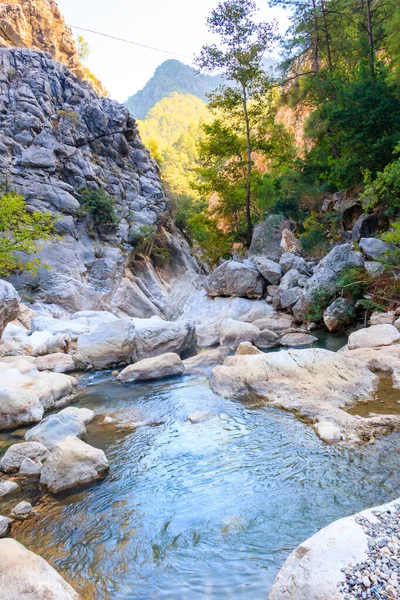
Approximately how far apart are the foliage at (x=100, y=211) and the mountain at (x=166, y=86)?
12455 cm

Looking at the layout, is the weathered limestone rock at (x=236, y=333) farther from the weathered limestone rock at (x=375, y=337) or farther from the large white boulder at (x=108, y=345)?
the weathered limestone rock at (x=375, y=337)

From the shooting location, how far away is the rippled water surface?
10.5ft

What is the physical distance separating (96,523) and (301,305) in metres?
11.7

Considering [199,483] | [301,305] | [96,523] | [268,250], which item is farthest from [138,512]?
[268,250]

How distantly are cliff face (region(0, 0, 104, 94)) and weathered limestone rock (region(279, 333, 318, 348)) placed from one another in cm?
3227

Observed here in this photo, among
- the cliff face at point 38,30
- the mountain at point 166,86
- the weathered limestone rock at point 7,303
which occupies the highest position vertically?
the mountain at point 166,86

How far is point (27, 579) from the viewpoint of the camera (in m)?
2.66

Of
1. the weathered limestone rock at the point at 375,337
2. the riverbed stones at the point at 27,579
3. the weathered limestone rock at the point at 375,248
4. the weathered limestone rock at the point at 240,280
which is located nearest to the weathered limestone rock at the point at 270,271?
the weathered limestone rock at the point at 240,280

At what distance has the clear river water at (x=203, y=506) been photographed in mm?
3201

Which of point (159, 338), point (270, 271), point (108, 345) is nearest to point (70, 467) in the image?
point (108, 345)

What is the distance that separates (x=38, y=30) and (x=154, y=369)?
38118mm

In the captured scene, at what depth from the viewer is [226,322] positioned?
46.1 ft

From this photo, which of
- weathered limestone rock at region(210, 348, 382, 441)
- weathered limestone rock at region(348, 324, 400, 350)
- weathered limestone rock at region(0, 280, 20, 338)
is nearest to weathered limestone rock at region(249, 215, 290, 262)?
weathered limestone rock at region(348, 324, 400, 350)

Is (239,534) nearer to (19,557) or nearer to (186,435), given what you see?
(19,557)
